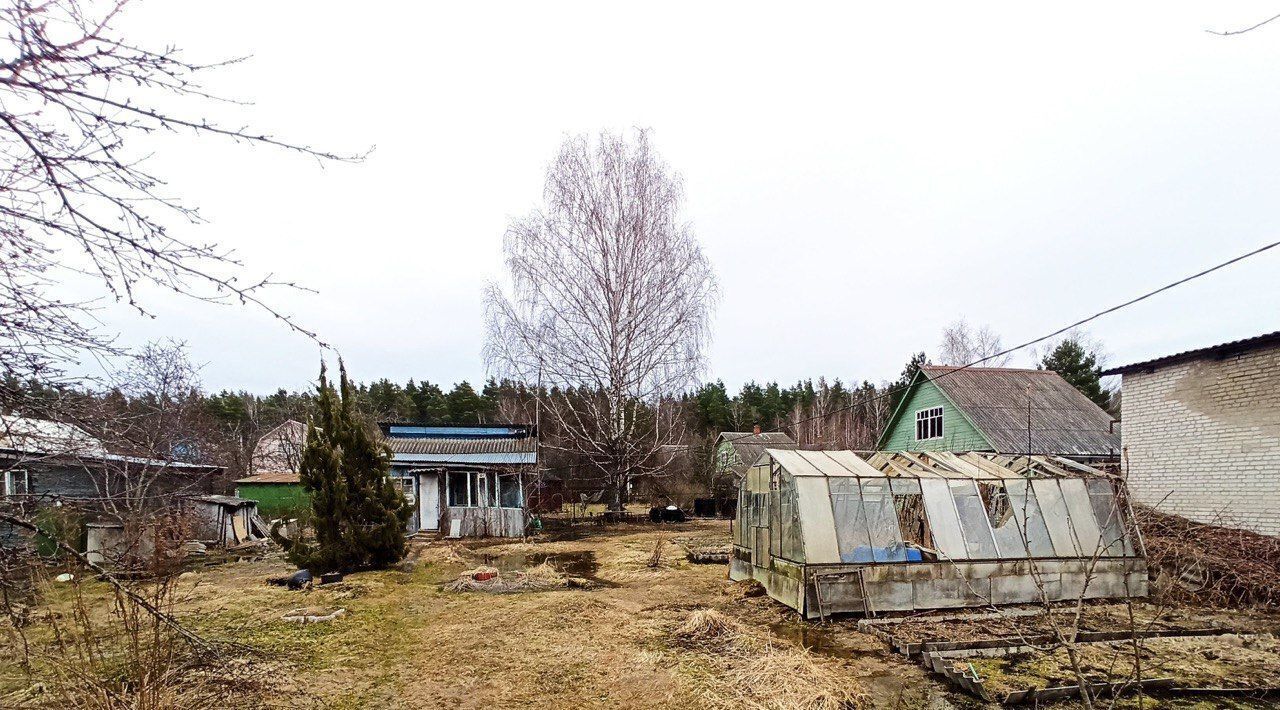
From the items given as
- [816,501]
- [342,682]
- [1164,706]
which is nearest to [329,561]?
[342,682]

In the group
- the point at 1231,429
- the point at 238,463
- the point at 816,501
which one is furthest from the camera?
the point at 238,463

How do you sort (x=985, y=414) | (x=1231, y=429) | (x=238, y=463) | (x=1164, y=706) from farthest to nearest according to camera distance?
1. (x=238, y=463)
2. (x=985, y=414)
3. (x=1231, y=429)
4. (x=1164, y=706)

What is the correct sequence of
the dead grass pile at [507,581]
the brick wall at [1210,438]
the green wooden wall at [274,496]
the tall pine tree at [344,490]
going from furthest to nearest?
the green wooden wall at [274,496], the tall pine tree at [344,490], the dead grass pile at [507,581], the brick wall at [1210,438]

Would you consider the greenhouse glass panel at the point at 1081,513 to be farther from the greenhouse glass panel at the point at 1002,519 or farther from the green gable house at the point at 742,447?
the green gable house at the point at 742,447

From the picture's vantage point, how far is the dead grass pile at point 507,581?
11.9m

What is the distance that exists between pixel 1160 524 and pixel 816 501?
25.2 feet

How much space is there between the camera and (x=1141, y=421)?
1343cm

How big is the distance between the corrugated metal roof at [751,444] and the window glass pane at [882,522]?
20.7 m

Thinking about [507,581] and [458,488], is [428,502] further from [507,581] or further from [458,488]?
[507,581]

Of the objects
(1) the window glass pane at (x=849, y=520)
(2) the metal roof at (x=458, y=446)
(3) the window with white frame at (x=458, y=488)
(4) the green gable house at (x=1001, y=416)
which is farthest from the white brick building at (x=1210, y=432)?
(3) the window with white frame at (x=458, y=488)

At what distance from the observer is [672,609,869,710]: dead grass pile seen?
6.13 meters

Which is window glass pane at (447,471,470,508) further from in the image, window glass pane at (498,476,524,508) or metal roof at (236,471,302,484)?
metal roof at (236,471,302,484)

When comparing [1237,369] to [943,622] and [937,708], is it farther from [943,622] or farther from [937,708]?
[937,708]

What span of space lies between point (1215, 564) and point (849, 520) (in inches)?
251
